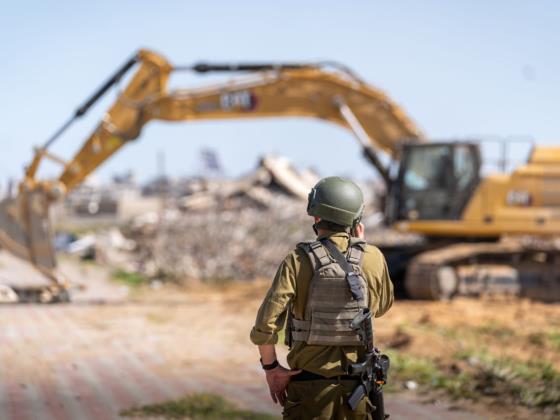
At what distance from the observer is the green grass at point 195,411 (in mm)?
6902

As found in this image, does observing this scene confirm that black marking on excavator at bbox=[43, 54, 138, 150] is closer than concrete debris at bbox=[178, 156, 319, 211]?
Yes

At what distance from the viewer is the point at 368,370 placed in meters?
4.20

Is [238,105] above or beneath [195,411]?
above

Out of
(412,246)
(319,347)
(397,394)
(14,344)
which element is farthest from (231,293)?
(319,347)

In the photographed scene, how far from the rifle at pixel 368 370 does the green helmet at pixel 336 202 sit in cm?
46

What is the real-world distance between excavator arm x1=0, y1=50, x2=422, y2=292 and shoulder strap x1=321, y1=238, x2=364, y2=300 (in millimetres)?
10148

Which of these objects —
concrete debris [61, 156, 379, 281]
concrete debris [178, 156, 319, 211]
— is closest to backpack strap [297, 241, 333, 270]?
concrete debris [61, 156, 379, 281]

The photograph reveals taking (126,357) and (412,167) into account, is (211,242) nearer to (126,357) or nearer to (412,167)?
(412,167)

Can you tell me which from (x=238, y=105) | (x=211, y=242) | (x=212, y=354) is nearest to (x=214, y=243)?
(x=211, y=242)

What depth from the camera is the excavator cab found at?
48.5 ft

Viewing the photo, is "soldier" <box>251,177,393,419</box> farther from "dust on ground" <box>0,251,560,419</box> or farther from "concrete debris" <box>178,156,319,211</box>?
"concrete debris" <box>178,156,319,211</box>

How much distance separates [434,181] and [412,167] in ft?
1.44

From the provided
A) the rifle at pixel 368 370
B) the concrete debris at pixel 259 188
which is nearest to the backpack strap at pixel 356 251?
the rifle at pixel 368 370

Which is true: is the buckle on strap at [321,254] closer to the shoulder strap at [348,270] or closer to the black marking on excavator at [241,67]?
the shoulder strap at [348,270]
